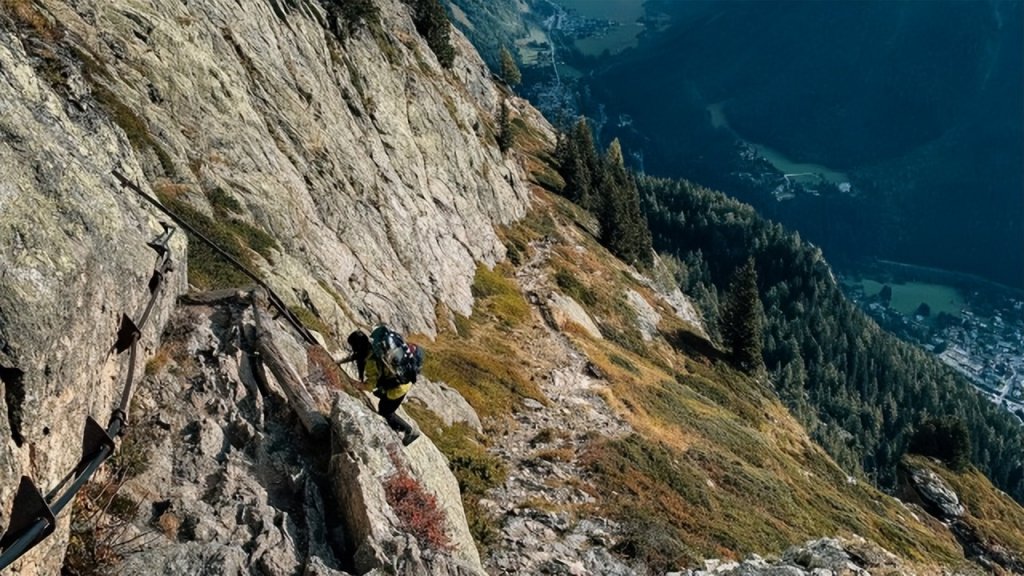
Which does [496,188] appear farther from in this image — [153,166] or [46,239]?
[46,239]

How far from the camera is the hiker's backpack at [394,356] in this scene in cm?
1418

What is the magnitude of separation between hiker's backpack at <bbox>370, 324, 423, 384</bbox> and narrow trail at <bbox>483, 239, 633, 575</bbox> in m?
5.88

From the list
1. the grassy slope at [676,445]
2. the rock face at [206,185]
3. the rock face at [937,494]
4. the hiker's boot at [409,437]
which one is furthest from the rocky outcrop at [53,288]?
the rock face at [937,494]

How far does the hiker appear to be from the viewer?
14.2 m

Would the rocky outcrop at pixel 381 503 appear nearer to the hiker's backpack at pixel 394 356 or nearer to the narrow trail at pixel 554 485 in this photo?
the hiker's backpack at pixel 394 356

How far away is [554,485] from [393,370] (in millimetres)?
10714

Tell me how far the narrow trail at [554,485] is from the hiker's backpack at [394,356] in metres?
5.88

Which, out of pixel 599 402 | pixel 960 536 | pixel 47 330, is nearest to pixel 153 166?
pixel 47 330

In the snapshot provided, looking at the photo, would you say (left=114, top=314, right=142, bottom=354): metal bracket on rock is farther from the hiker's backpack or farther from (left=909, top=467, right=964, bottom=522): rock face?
(left=909, top=467, right=964, bottom=522): rock face

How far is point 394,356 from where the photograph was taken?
14.2 metres

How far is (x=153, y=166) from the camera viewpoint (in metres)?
23.2

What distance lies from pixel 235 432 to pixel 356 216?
26.8 meters

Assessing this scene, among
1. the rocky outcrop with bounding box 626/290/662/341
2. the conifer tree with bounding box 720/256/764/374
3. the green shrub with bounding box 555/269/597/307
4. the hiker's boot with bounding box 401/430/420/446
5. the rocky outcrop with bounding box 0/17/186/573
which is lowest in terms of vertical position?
the conifer tree with bounding box 720/256/764/374

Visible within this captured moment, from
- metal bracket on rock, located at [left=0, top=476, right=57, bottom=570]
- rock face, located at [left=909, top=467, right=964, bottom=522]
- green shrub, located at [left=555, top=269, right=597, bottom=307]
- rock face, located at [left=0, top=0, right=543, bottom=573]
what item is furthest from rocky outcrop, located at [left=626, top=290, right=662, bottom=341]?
metal bracket on rock, located at [left=0, top=476, right=57, bottom=570]
